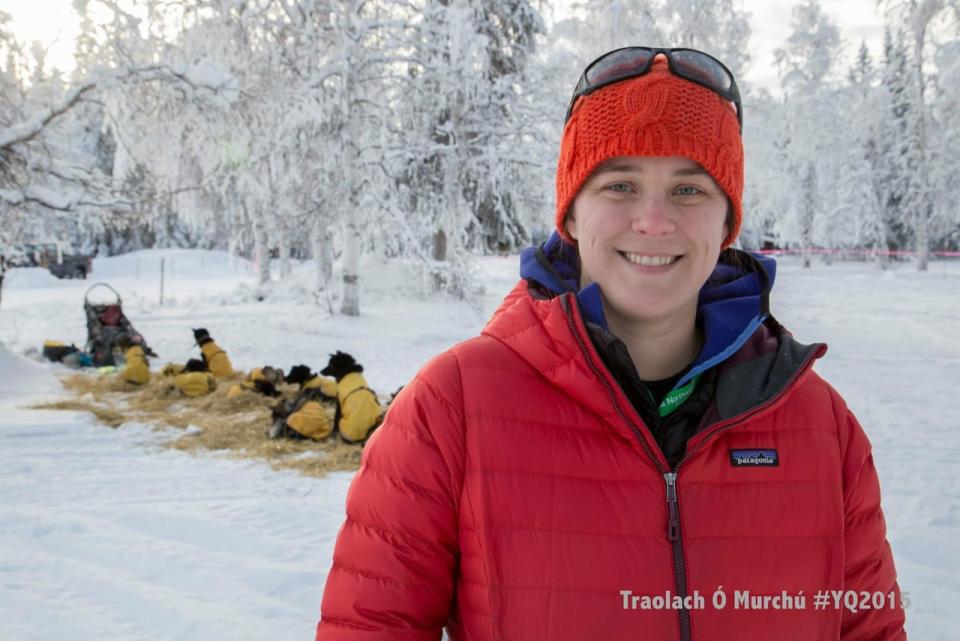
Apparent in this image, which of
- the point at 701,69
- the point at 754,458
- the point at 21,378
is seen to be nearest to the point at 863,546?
the point at 754,458

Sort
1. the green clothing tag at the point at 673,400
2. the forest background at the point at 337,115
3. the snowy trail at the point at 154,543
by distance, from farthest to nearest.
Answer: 1. the forest background at the point at 337,115
2. the snowy trail at the point at 154,543
3. the green clothing tag at the point at 673,400

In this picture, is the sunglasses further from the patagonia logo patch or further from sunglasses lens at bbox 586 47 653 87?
the patagonia logo patch

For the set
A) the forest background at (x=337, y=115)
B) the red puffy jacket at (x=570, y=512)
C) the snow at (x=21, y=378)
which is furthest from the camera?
the forest background at (x=337, y=115)

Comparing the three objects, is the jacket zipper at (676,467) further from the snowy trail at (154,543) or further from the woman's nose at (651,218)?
the snowy trail at (154,543)

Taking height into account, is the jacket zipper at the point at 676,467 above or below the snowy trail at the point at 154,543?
above

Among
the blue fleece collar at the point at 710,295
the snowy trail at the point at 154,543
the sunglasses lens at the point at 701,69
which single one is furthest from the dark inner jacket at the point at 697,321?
the snowy trail at the point at 154,543

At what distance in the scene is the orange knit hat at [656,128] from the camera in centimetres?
134

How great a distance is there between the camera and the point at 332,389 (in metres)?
7.36

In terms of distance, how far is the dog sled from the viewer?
965cm

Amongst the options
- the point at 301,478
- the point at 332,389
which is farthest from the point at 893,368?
the point at 301,478

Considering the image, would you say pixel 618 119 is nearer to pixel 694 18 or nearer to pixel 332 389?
pixel 332 389

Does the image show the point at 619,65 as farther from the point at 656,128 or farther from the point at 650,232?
the point at 650,232

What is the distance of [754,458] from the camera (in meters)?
1.29

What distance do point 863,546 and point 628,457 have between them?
56cm
